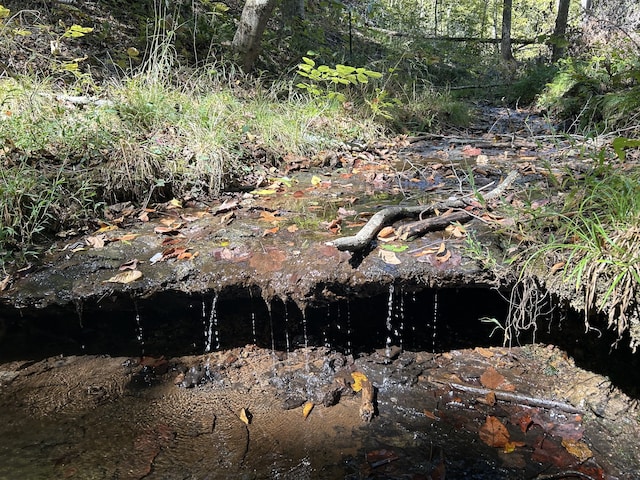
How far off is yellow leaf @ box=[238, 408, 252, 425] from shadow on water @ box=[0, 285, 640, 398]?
21.0 inches

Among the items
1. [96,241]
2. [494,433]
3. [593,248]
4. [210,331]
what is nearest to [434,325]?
[494,433]

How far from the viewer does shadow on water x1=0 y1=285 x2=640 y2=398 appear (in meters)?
2.80

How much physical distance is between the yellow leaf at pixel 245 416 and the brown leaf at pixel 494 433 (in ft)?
4.02

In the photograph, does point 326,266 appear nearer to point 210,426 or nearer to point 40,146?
point 210,426

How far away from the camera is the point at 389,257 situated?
8.58ft

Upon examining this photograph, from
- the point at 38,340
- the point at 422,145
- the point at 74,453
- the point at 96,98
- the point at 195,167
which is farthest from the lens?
the point at 422,145

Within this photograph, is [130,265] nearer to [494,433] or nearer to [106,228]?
[106,228]

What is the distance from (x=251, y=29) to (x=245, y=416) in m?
5.46

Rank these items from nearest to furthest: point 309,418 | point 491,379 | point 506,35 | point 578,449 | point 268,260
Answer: point 578,449, point 309,418, point 491,379, point 268,260, point 506,35

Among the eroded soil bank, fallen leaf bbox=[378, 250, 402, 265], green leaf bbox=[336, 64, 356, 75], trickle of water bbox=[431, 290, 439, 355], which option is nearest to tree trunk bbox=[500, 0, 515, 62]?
green leaf bbox=[336, 64, 356, 75]

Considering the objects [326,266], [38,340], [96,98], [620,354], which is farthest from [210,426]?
[96,98]

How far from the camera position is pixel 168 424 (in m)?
2.38

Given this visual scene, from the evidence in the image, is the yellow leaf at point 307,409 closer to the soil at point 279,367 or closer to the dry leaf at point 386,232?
the soil at point 279,367

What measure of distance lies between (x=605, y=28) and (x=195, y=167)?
8.93m
